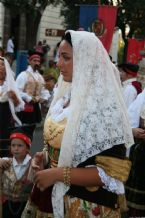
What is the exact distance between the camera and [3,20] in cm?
2994

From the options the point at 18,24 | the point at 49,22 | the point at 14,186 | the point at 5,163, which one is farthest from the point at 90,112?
the point at 49,22

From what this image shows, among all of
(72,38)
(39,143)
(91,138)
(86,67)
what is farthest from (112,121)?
(39,143)

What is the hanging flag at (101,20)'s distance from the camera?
10.6 meters

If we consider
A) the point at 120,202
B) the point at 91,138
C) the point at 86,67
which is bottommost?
the point at 120,202

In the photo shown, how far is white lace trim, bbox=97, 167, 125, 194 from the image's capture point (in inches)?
99.1

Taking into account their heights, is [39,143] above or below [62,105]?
below

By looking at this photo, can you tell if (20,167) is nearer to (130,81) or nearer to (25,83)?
(130,81)

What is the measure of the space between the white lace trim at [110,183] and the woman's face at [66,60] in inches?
20.2

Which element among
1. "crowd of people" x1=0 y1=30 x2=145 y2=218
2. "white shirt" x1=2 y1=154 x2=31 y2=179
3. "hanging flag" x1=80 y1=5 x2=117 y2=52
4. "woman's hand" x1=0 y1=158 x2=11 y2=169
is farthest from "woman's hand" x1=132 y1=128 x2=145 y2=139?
"hanging flag" x1=80 y1=5 x2=117 y2=52

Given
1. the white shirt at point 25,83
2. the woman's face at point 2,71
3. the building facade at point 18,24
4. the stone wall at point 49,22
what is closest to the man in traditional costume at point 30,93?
the white shirt at point 25,83

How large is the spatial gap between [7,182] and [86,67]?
A: 1764 millimetres

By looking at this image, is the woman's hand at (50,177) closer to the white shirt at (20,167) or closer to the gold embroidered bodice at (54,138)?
the gold embroidered bodice at (54,138)

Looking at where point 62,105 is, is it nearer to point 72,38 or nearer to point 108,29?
point 72,38

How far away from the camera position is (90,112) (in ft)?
8.38
